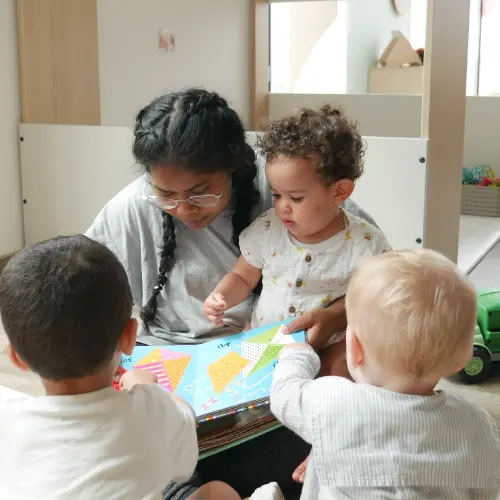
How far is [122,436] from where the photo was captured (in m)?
0.78

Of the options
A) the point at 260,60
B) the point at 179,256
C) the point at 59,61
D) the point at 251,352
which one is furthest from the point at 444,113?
the point at 260,60

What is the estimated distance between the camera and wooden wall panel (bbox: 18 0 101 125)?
2.32m

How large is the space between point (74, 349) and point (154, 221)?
23.8 inches

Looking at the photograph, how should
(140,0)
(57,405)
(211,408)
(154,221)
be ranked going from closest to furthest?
(57,405), (211,408), (154,221), (140,0)

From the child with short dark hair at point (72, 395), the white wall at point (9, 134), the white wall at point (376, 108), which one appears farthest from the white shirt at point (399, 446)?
the white wall at point (376, 108)

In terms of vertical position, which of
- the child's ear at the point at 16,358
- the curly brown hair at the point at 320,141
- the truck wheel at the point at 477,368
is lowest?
the truck wheel at the point at 477,368

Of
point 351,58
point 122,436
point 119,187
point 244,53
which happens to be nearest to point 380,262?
point 122,436

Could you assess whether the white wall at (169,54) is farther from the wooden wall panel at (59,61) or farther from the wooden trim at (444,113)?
the wooden trim at (444,113)

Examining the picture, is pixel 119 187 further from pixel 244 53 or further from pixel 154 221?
pixel 244 53

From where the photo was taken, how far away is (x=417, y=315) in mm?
791

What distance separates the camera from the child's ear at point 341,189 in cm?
125

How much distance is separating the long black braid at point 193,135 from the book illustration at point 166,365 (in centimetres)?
32

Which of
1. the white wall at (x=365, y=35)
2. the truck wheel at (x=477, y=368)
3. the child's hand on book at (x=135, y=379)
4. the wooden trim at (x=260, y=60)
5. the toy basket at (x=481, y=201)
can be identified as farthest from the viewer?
the white wall at (x=365, y=35)

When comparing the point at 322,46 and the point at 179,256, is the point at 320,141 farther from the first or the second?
the point at 322,46
